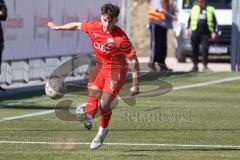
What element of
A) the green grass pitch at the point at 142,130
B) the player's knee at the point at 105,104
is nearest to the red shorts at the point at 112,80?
the player's knee at the point at 105,104

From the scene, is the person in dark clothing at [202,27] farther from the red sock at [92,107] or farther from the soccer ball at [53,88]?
the red sock at [92,107]

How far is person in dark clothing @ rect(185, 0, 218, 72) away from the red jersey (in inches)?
627

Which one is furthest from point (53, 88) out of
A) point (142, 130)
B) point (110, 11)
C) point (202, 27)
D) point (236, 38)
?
point (236, 38)

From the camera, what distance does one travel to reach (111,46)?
1309 centimetres

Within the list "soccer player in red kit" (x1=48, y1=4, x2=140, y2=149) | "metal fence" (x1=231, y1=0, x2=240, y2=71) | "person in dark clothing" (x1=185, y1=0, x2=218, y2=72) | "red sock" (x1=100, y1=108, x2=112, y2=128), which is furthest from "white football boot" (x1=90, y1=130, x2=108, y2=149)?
"metal fence" (x1=231, y1=0, x2=240, y2=71)

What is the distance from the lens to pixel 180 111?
18453 millimetres

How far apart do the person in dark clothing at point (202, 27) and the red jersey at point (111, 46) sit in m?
15.9

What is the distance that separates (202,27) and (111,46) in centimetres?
1648

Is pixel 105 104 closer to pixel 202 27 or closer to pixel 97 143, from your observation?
pixel 97 143

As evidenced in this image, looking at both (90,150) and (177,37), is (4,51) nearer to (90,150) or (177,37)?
(90,150)

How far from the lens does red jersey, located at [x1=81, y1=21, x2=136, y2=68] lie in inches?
513

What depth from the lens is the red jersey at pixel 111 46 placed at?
1303 cm

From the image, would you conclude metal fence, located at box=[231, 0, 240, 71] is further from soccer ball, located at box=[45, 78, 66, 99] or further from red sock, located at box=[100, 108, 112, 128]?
red sock, located at box=[100, 108, 112, 128]

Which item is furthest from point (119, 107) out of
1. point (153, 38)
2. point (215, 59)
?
point (215, 59)
